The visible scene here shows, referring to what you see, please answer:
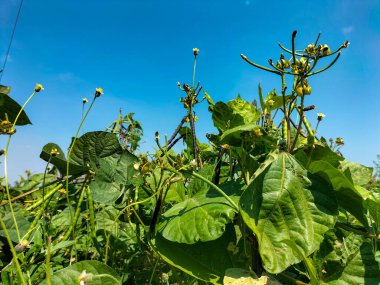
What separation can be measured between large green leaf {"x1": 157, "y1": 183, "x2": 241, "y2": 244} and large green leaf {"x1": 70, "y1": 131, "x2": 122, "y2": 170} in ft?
1.33

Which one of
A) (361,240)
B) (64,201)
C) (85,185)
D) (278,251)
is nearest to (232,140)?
(278,251)

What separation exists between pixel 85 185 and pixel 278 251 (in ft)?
2.25

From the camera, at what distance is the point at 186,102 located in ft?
4.42

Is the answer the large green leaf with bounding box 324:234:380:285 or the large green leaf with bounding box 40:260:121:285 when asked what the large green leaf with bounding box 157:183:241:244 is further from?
the large green leaf with bounding box 324:234:380:285

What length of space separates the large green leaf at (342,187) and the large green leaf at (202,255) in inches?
9.7

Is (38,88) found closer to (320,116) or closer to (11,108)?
(11,108)

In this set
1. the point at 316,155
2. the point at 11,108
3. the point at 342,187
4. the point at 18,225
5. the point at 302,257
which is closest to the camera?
the point at 302,257

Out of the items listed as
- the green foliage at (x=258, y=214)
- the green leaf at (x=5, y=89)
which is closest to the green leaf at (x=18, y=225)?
the green foliage at (x=258, y=214)

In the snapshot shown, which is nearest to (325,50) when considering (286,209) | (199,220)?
(286,209)

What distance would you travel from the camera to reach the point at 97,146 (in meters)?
1.22

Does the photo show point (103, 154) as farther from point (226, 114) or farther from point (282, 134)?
point (282, 134)

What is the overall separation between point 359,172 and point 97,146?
2.71ft

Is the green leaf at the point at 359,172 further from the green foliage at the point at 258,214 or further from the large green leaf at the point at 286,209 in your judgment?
the large green leaf at the point at 286,209

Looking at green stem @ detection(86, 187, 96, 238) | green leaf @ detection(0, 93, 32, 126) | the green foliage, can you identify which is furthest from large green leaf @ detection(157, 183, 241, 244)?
green leaf @ detection(0, 93, 32, 126)
